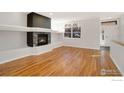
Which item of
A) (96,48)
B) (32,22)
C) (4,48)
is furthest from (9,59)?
(96,48)

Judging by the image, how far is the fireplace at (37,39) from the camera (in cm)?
616

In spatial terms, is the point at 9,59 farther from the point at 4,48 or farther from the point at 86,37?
the point at 86,37

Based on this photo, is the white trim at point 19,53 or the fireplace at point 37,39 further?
the fireplace at point 37,39

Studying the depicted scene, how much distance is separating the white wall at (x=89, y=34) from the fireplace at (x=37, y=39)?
305cm

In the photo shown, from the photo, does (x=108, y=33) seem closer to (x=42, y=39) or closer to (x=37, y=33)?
(x=42, y=39)

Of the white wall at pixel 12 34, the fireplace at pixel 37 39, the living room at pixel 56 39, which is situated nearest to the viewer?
the living room at pixel 56 39

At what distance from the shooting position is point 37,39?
21.9ft

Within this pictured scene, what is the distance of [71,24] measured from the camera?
34.5 feet

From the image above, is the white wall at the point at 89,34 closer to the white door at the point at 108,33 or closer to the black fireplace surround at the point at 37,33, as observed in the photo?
the white door at the point at 108,33

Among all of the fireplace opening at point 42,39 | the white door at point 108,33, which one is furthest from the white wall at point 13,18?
the white door at point 108,33

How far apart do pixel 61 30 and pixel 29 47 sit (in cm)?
528

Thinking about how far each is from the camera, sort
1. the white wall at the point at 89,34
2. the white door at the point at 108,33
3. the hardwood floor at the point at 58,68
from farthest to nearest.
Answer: the white door at the point at 108,33
the white wall at the point at 89,34
the hardwood floor at the point at 58,68

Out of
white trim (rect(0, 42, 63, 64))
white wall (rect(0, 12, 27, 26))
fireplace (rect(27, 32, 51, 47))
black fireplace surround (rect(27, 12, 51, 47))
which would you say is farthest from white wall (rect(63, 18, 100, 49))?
white wall (rect(0, 12, 27, 26))

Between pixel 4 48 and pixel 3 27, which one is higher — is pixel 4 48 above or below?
below
